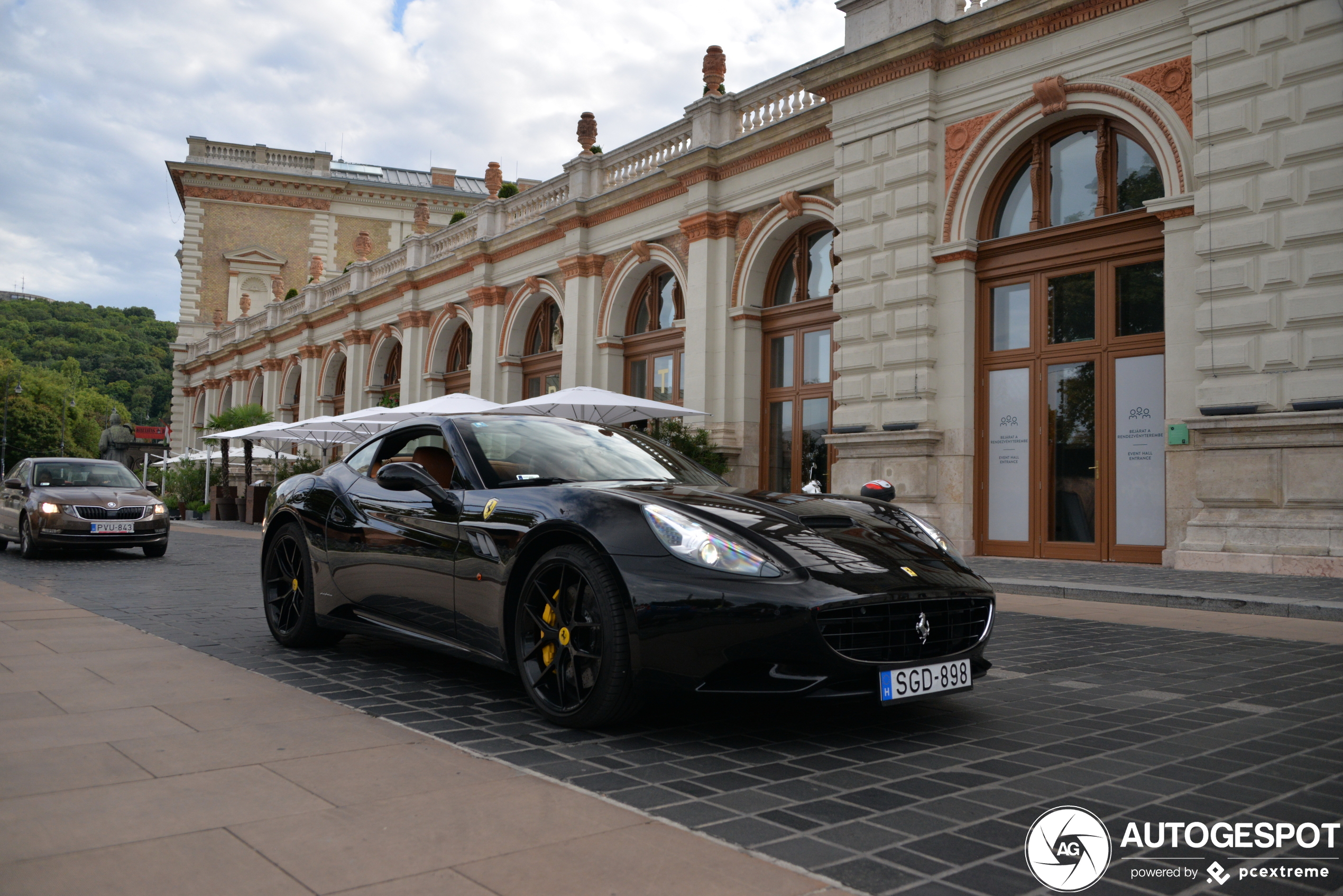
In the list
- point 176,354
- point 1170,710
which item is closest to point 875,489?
point 1170,710

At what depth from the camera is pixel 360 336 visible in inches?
Result: 1330

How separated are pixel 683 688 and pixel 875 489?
2.32 metres

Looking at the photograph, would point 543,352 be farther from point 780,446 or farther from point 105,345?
point 105,345

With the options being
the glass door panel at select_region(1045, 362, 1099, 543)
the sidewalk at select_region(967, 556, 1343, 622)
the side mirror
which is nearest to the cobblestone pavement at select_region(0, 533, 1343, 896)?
the side mirror

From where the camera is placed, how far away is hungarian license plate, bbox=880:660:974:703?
3.52 m

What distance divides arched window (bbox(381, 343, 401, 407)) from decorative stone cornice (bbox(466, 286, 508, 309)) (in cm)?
757

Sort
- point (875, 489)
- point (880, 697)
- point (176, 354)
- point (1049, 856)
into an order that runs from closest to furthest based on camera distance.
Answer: point (1049, 856), point (880, 697), point (875, 489), point (176, 354)

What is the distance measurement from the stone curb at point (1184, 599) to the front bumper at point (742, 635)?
5.66m

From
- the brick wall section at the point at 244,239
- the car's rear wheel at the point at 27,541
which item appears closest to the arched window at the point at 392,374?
the brick wall section at the point at 244,239

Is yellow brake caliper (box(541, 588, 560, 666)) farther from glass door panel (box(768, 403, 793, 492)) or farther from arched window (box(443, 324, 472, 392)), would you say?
arched window (box(443, 324, 472, 392))

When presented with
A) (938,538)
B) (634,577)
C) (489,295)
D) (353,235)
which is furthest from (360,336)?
(634,577)

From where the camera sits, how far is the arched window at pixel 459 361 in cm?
2909

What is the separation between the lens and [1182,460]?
451 inches

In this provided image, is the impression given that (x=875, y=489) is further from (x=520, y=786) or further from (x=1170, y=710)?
(x=520, y=786)
